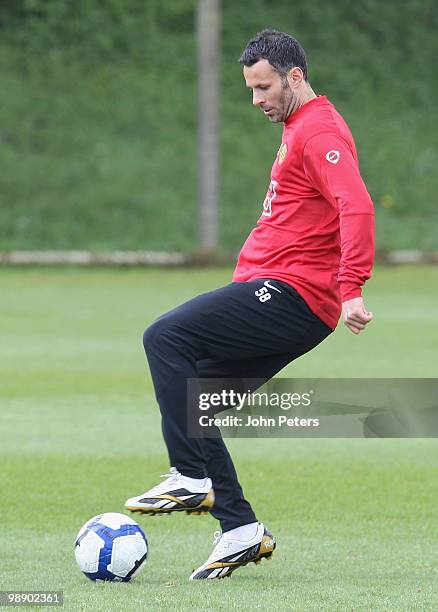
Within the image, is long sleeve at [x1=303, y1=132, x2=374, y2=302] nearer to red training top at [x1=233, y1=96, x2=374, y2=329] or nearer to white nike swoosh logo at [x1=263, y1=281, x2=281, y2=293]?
red training top at [x1=233, y1=96, x2=374, y2=329]

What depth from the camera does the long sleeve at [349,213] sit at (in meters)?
5.48

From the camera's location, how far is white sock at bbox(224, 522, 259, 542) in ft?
20.0

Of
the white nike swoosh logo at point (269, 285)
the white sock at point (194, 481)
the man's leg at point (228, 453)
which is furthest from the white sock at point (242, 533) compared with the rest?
the white nike swoosh logo at point (269, 285)

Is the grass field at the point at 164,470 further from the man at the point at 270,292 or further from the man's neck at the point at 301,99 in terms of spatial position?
the man's neck at the point at 301,99

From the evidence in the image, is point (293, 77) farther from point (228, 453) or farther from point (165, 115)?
point (165, 115)

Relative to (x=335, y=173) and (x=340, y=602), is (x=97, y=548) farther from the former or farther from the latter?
(x=335, y=173)

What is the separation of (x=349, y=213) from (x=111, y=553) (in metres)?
1.77

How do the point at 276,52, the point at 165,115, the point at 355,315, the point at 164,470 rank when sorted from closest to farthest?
the point at 355,315 → the point at 276,52 → the point at 164,470 → the point at 165,115

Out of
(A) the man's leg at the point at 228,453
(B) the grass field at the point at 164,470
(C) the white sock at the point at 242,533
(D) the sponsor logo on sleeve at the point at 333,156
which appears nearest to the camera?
(D) the sponsor logo on sleeve at the point at 333,156

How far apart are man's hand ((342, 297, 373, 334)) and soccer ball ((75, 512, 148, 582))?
1.41 meters

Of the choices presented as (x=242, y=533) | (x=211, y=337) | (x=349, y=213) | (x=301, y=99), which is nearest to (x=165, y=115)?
(x=301, y=99)

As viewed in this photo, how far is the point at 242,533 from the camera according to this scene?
6094 mm

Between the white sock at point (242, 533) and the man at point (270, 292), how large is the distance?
187mm

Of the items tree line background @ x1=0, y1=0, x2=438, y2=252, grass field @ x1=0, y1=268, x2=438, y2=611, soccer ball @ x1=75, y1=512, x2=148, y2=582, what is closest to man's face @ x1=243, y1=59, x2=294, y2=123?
soccer ball @ x1=75, y1=512, x2=148, y2=582
